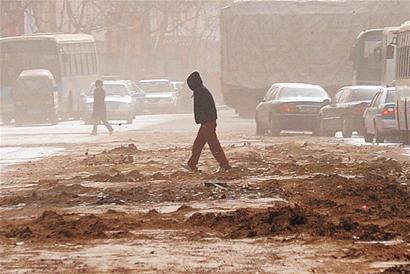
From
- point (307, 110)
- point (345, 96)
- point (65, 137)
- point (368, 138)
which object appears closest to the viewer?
point (368, 138)

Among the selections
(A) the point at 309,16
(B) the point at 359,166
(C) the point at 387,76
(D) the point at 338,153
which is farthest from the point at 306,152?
(A) the point at 309,16

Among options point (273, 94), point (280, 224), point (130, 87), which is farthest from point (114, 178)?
point (130, 87)

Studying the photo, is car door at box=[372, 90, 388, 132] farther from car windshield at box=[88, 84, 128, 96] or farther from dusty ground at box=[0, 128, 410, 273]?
car windshield at box=[88, 84, 128, 96]

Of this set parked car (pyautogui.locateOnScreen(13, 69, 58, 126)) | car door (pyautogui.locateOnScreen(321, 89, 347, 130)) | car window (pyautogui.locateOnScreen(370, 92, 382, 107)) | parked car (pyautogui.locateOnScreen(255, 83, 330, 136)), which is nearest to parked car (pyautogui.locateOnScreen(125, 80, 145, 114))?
parked car (pyautogui.locateOnScreen(13, 69, 58, 126))

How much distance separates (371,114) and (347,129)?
3.62m

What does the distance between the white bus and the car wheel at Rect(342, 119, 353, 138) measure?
255 cm

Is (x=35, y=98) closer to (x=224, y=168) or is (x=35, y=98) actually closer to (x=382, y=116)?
(x=382, y=116)

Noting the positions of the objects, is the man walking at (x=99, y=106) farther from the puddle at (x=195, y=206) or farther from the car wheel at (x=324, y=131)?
the puddle at (x=195, y=206)

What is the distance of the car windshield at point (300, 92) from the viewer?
129ft

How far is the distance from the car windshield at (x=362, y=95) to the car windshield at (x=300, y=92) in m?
1.41

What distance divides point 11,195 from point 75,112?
4413 cm

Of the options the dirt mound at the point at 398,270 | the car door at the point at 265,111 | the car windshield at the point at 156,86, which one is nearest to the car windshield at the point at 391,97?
the car door at the point at 265,111

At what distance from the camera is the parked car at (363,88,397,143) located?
108 feet

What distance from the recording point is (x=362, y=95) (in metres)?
37.8
